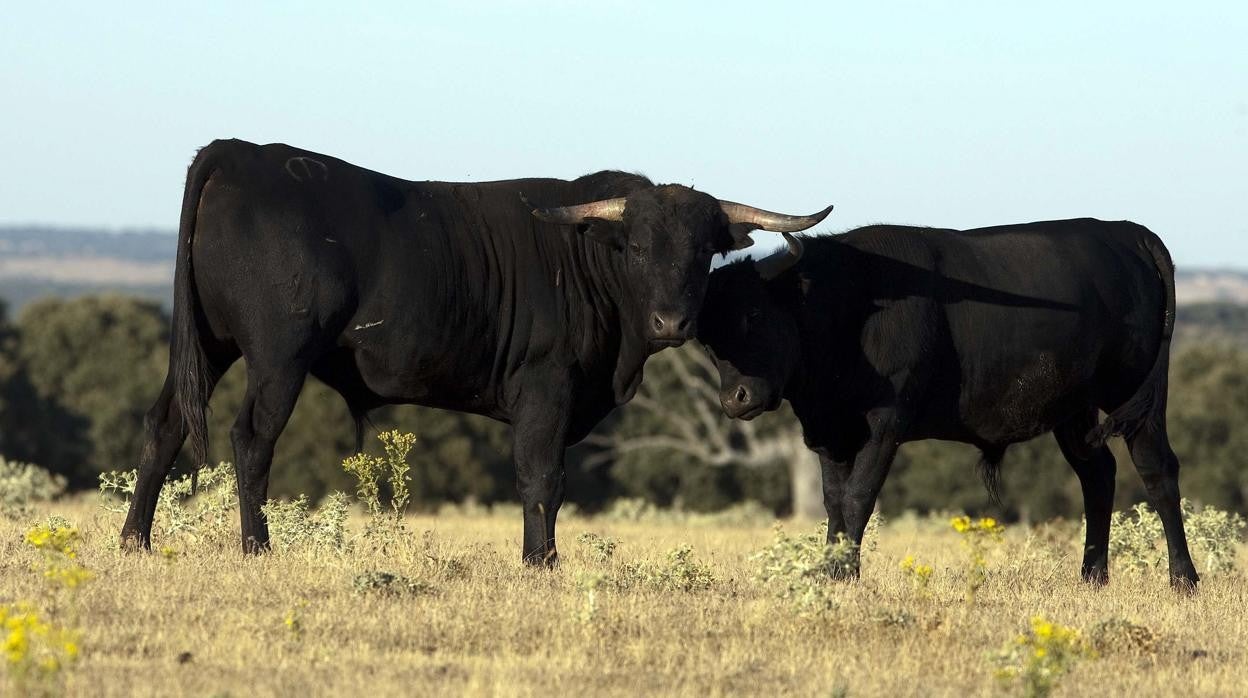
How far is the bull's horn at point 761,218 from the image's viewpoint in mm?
10320

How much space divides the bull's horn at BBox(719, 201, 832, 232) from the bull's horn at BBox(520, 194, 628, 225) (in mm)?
641

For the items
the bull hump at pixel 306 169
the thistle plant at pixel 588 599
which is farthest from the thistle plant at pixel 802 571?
the bull hump at pixel 306 169

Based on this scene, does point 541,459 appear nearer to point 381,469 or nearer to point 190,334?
point 381,469

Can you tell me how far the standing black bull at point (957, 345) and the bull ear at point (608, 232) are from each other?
68cm

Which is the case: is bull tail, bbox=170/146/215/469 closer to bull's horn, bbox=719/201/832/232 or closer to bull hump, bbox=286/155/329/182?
bull hump, bbox=286/155/329/182

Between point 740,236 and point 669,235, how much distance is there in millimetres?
543

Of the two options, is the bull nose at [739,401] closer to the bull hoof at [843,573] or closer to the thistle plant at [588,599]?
the bull hoof at [843,573]

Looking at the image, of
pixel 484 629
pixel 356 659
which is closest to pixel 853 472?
pixel 484 629

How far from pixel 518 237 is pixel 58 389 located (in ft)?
159

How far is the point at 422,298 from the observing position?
33.5 ft

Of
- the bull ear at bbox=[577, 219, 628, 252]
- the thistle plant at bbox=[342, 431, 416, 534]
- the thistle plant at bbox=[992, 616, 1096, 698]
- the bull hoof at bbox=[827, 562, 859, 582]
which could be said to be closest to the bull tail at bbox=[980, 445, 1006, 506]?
the bull hoof at bbox=[827, 562, 859, 582]

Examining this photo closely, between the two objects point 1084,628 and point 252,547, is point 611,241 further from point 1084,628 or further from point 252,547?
point 1084,628

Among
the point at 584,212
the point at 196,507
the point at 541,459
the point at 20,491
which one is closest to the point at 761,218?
the point at 584,212

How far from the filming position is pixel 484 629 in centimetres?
782
